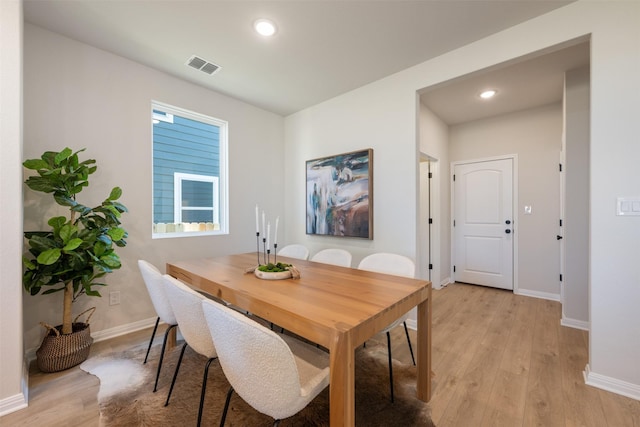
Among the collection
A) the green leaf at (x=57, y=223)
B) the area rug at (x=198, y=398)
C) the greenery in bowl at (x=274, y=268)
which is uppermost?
the green leaf at (x=57, y=223)

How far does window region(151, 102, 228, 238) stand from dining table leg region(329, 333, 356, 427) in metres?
2.56

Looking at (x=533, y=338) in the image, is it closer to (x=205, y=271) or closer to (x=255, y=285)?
(x=255, y=285)

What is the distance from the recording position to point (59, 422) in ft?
4.83

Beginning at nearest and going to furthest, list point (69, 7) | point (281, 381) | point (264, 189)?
point (281, 381) < point (69, 7) < point (264, 189)

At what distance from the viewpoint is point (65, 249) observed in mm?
1795

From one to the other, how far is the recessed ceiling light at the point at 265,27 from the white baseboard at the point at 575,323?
394 centimetres

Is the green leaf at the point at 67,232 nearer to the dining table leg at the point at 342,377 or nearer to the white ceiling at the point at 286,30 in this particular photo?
the white ceiling at the point at 286,30

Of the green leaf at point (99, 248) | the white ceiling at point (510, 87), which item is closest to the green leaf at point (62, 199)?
the green leaf at point (99, 248)

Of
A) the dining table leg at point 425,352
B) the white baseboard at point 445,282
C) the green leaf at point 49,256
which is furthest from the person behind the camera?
the white baseboard at point 445,282

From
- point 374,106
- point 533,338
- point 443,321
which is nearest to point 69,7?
point 374,106

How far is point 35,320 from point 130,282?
2.16 feet

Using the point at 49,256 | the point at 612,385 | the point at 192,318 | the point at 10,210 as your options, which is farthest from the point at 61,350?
the point at 612,385

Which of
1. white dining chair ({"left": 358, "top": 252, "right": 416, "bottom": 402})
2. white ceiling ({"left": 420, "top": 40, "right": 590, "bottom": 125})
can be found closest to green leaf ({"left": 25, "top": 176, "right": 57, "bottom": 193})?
white dining chair ({"left": 358, "top": 252, "right": 416, "bottom": 402})

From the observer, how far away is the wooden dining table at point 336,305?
998 mm
